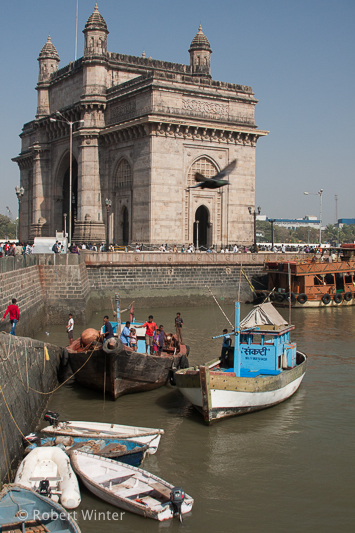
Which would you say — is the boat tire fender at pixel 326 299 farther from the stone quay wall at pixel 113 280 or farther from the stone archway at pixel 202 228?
the stone archway at pixel 202 228

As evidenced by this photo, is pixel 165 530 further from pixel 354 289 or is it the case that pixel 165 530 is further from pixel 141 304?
pixel 354 289


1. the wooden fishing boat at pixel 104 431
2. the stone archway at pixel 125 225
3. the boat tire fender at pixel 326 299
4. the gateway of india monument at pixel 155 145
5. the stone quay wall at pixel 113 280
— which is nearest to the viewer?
the wooden fishing boat at pixel 104 431

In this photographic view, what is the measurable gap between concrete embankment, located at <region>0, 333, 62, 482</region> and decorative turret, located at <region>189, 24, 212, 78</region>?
39383mm

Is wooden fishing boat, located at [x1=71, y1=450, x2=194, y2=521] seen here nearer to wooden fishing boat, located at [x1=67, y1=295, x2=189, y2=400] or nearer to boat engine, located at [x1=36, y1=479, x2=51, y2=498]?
boat engine, located at [x1=36, y1=479, x2=51, y2=498]

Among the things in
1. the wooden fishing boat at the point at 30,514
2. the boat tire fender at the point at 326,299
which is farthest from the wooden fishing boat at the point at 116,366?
the boat tire fender at the point at 326,299

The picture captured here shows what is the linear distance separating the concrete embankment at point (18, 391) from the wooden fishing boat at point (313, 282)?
76.9 feet

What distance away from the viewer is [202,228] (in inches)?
1778

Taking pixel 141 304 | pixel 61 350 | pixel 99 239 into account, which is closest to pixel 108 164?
pixel 99 239

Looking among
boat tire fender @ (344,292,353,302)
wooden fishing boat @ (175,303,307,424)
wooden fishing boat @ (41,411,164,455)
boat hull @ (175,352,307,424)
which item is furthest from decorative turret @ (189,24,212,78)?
wooden fishing boat @ (41,411,164,455)

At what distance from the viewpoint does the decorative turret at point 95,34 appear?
45.9 metres

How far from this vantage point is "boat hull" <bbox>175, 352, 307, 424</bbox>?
13484mm

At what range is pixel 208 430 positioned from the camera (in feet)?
44.3

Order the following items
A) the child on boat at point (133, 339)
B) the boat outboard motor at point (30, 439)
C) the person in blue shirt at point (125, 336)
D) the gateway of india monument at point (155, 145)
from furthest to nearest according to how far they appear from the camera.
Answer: the gateway of india monument at point (155, 145), the child on boat at point (133, 339), the person in blue shirt at point (125, 336), the boat outboard motor at point (30, 439)

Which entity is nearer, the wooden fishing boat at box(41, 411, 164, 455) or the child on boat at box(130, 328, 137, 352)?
the wooden fishing boat at box(41, 411, 164, 455)
